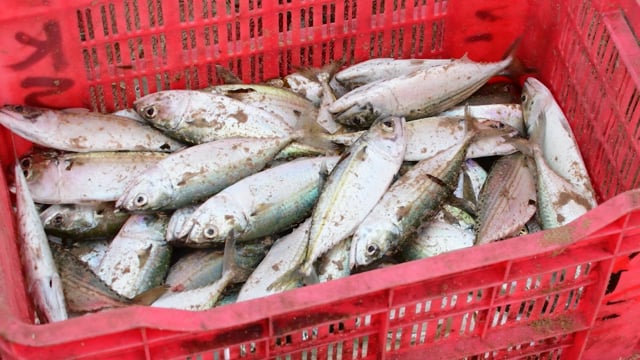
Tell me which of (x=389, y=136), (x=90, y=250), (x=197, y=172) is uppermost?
(x=389, y=136)

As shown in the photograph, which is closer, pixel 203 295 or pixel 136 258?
pixel 203 295

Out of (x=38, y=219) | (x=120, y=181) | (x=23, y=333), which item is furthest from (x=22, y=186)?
(x=23, y=333)

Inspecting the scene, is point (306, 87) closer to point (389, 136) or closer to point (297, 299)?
point (389, 136)

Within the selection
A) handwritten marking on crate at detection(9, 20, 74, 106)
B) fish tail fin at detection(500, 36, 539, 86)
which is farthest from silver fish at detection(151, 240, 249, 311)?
fish tail fin at detection(500, 36, 539, 86)

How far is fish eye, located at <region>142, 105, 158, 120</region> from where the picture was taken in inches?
138

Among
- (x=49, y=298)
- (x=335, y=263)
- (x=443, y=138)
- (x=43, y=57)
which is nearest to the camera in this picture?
(x=49, y=298)

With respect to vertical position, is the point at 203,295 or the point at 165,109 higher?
the point at 165,109

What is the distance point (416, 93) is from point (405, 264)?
1355 mm

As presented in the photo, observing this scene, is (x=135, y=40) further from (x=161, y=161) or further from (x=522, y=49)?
(x=522, y=49)

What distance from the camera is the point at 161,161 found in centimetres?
332

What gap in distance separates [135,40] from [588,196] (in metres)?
2.04

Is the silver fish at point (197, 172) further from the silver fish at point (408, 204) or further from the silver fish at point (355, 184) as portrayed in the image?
the silver fish at point (408, 204)

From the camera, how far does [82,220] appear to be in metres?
3.32

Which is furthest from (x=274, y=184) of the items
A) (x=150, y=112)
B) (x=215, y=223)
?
(x=150, y=112)
